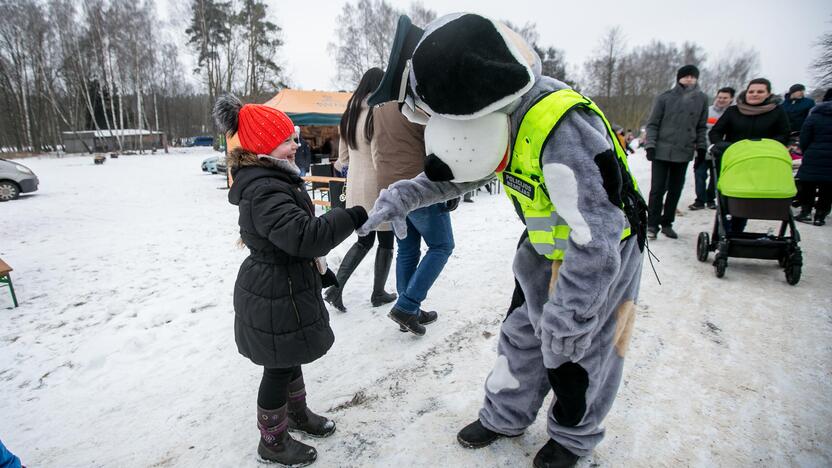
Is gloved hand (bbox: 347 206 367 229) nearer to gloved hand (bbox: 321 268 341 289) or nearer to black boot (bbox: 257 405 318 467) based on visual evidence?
gloved hand (bbox: 321 268 341 289)

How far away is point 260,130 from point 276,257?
21.4 inches

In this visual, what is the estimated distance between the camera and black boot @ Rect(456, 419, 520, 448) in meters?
1.94

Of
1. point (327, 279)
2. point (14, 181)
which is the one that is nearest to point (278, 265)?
point (327, 279)

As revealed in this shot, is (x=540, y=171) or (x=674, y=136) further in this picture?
(x=674, y=136)

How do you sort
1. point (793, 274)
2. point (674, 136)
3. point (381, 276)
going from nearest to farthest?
point (381, 276), point (793, 274), point (674, 136)

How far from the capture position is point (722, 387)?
233cm

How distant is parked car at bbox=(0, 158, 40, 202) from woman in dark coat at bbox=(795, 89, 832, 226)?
1596cm

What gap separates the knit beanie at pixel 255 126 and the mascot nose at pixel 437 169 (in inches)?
27.1

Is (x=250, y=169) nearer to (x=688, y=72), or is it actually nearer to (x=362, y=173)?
(x=362, y=173)

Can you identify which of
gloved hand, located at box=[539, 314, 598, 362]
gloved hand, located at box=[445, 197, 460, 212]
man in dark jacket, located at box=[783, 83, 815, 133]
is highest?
man in dark jacket, located at box=[783, 83, 815, 133]

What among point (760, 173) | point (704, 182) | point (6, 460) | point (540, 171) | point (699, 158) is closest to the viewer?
point (540, 171)

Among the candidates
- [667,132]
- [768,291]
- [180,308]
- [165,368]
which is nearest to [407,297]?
[165,368]

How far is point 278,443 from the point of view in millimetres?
1894

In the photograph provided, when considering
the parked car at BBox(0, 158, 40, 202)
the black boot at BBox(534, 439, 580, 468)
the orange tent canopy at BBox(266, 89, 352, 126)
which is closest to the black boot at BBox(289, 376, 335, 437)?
the black boot at BBox(534, 439, 580, 468)
